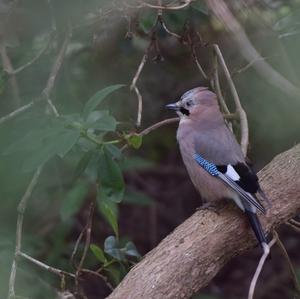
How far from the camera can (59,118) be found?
3814 mm

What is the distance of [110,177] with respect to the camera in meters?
3.86

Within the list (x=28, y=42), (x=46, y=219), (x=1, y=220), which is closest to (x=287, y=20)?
(x=28, y=42)

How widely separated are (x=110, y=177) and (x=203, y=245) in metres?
0.46

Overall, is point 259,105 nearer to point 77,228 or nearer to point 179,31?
point 179,31

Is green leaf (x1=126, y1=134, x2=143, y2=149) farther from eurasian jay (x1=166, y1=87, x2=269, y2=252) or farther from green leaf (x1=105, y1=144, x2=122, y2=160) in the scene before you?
eurasian jay (x1=166, y1=87, x2=269, y2=252)

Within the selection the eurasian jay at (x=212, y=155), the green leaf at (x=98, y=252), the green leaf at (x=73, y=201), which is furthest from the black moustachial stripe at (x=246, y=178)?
the green leaf at (x=73, y=201)

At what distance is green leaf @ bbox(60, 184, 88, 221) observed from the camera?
505 cm

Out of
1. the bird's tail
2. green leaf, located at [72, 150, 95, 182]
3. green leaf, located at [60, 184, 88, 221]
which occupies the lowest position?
the bird's tail

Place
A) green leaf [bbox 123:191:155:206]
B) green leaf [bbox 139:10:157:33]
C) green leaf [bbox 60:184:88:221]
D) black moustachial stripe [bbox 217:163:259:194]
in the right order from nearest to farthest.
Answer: black moustachial stripe [bbox 217:163:259:194]
green leaf [bbox 139:10:157:33]
green leaf [bbox 60:184:88:221]
green leaf [bbox 123:191:155:206]

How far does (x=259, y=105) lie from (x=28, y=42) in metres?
1.27

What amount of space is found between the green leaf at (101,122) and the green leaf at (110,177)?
0.48 ft

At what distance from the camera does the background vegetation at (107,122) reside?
3.88m

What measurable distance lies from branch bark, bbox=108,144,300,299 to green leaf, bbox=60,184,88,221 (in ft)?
3.74

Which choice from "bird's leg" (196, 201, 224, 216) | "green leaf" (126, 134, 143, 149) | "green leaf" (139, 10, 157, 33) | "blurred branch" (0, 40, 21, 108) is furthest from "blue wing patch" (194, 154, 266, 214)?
Result: "blurred branch" (0, 40, 21, 108)
